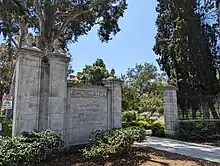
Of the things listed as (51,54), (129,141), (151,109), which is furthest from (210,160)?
(151,109)

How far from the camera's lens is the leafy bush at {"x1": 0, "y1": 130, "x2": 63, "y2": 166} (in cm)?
500

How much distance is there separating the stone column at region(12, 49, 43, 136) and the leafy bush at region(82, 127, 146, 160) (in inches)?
68.5

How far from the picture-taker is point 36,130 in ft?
20.8

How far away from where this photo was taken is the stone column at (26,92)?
20.2ft

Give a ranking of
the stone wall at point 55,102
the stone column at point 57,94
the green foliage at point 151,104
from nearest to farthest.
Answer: the stone wall at point 55,102 < the stone column at point 57,94 < the green foliage at point 151,104

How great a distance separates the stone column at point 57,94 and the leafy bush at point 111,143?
1.17 meters

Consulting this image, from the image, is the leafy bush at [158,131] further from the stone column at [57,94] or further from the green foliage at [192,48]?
the stone column at [57,94]

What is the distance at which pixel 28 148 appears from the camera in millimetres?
5219

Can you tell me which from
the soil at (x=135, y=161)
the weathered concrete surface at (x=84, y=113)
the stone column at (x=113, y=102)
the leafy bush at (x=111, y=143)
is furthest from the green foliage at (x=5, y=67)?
the leafy bush at (x=111, y=143)

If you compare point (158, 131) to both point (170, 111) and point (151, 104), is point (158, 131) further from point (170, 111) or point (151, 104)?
point (151, 104)

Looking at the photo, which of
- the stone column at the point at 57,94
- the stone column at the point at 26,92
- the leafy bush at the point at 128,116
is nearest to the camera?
the stone column at the point at 26,92

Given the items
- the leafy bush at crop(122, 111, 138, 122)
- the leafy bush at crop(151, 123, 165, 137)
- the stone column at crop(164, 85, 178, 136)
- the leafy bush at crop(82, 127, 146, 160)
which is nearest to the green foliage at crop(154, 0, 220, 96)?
the stone column at crop(164, 85, 178, 136)

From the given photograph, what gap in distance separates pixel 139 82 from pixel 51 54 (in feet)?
106

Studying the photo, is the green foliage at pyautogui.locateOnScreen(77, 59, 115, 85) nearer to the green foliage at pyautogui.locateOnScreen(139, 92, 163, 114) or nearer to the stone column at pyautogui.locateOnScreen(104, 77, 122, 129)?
the green foliage at pyautogui.locateOnScreen(139, 92, 163, 114)
